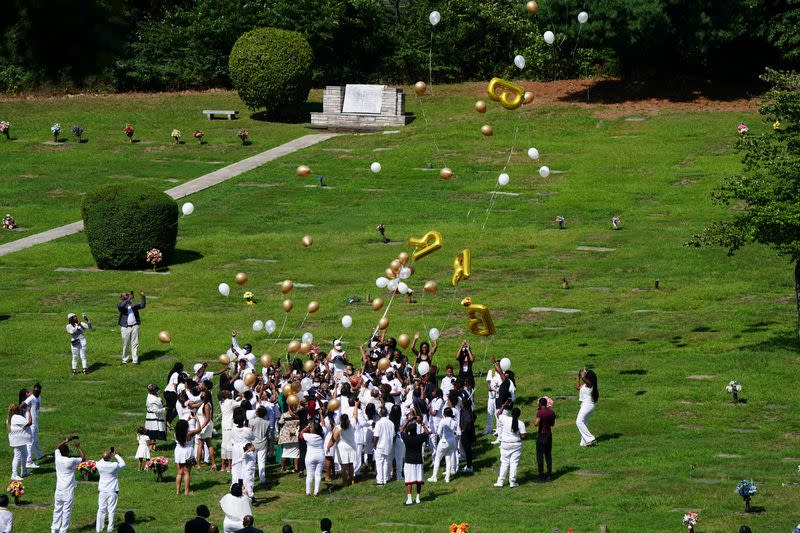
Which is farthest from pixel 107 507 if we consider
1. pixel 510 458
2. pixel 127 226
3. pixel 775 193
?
pixel 127 226

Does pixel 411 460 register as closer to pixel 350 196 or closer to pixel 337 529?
pixel 337 529

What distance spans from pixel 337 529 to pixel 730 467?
22.0ft

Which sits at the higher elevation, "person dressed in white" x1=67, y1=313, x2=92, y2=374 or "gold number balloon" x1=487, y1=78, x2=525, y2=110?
"gold number balloon" x1=487, y1=78, x2=525, y2=110

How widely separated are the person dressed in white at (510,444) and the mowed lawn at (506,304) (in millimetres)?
376

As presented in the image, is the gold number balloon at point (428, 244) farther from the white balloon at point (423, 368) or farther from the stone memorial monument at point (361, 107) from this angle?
the stone memorial monument at point (361, 107)

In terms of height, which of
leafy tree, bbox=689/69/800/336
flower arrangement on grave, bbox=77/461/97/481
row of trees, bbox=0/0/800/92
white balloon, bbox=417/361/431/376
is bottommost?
flower arrangement on grave, bbox=77/461/97/481

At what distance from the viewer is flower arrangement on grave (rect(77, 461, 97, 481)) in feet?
75.6

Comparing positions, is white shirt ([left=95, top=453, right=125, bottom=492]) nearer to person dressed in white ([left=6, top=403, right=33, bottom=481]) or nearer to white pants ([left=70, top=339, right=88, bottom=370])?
person dressed in white ([left=6, top=403, right=33, bottom=481])

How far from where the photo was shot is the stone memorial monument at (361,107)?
207 ft

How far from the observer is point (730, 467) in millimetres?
21516

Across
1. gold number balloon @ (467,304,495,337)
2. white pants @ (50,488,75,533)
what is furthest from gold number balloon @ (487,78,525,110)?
white pants @ (50,488,75,533)

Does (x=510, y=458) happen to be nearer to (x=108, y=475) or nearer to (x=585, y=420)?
(x=585, y=420)

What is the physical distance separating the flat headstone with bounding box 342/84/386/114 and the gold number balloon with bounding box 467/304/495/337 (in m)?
37.8

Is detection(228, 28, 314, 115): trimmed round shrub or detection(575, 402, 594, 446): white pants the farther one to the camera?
detection(228, 28, 314, 115): trimmed round shrub
